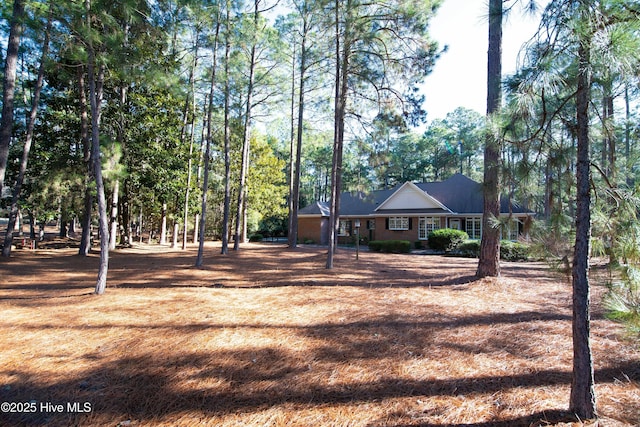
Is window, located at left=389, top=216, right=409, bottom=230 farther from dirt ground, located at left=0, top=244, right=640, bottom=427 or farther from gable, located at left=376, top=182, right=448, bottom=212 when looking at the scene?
dirt ground, located at left=0, top=244, right=640, bottom=427

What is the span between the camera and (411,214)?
70.7 ft

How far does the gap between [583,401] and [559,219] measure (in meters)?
1.40

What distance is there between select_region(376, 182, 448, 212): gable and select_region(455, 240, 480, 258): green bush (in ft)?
19.5

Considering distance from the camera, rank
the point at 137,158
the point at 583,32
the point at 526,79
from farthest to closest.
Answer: the point at 137,158 → the point at 526,79 → the point at 583,32

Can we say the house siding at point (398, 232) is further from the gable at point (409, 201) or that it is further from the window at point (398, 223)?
the gable at point (409, 201)

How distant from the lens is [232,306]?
16.7 ft

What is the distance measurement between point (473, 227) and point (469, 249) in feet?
19.8

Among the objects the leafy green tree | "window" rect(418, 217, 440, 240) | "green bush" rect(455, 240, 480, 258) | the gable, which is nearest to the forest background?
the leafy green tree

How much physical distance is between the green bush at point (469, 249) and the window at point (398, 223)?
649cm

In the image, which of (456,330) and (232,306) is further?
(232,306)

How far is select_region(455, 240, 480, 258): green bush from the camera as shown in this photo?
1482 centimetres

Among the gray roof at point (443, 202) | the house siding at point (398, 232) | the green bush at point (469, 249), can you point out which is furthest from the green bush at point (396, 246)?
the house siding at point (398, 232)

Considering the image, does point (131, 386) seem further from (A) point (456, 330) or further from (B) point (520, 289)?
(B) point (520, 289)

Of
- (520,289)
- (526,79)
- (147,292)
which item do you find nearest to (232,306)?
(147,292)
